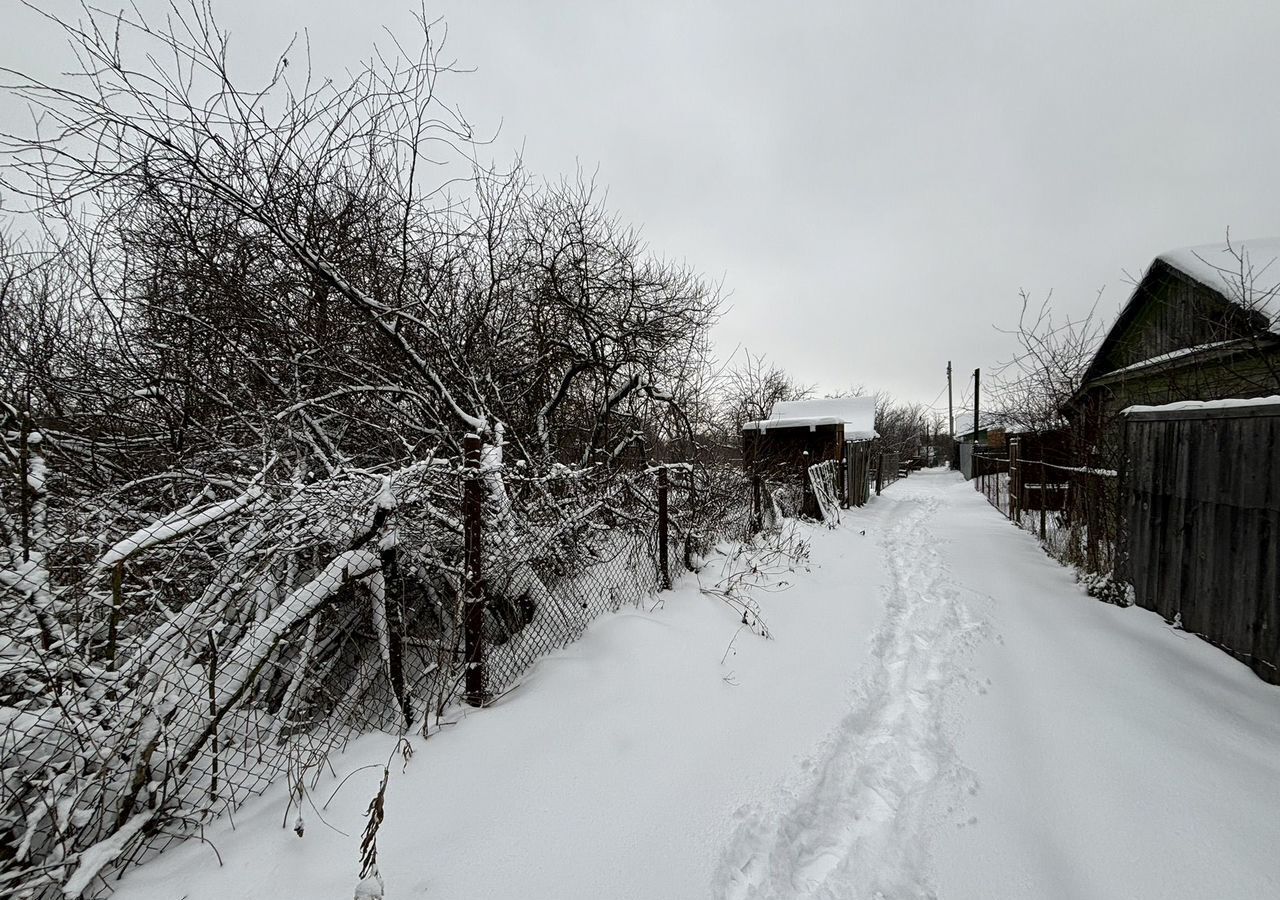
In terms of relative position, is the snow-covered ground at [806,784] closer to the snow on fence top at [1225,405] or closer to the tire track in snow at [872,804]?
the tire track in snow at [872,804]

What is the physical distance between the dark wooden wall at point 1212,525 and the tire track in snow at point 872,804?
4.99 feet

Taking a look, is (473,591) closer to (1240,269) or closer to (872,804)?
(872,804)

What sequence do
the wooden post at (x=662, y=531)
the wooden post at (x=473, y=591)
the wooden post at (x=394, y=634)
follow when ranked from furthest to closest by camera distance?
the wooden post at (x=662, y=531) < the wooden post at (x=473, y=591) < the wooden post at (x=394, y=634)

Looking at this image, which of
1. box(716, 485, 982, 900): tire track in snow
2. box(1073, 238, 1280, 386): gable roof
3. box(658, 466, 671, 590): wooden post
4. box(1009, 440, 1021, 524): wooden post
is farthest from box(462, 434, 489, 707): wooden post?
box(1009, 440, 1021, 524): wooden post

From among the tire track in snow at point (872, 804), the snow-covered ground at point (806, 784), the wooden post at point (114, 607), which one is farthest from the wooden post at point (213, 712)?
the tire track in snow at point (872, 804)

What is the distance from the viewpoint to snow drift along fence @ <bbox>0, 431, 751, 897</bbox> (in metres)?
1.71

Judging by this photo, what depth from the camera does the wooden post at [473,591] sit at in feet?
8.44

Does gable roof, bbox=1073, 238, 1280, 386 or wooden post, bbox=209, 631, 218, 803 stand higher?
gable roof, bbox=1073, 238, 1280, 386

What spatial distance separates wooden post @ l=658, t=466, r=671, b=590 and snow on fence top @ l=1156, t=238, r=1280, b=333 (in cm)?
614

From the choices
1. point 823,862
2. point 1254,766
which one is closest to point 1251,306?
point 1254,766

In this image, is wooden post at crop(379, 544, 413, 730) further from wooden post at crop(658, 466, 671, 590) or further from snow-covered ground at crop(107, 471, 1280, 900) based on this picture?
wooden post at crop(658, 466, 671, 590)

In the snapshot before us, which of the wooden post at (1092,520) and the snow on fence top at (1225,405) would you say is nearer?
the snow on fence top at (1225,405)

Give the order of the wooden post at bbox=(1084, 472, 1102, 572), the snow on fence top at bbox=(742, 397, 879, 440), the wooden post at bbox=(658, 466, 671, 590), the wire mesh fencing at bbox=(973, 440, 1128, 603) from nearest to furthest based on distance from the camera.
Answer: the wooden post at bbox=(658, 466, 671, 590) < the wire mesh fencing at bbox=(973, 440, 1128, 603) < the wooden post at bbox=(1084, 472, 1102, 572) < the snow on fence top at bbox=(742, 397, 879, 440)

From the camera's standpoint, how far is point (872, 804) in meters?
2.17
